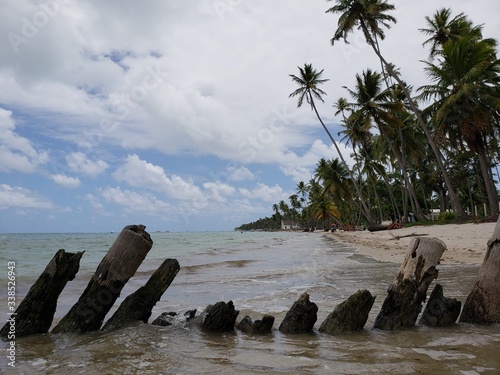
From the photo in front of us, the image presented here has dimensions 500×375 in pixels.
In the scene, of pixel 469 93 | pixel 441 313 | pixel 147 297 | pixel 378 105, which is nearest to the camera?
pixel 441 313

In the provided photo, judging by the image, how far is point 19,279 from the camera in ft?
38.9

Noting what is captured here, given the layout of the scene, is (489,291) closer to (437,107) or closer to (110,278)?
(110,278)

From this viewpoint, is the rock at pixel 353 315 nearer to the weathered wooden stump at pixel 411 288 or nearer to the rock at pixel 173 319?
the weathered wooden stump at pixel 411 288

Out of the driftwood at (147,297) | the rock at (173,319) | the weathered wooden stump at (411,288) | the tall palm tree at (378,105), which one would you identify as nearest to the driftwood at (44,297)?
the driftwood at (147,297)

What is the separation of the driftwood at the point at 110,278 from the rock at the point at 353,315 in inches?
89.2

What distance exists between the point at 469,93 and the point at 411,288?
22.1 metres

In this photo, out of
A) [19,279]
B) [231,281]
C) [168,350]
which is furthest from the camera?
[19,279]

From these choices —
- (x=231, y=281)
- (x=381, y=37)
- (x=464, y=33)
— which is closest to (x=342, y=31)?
(x=381, y=37)

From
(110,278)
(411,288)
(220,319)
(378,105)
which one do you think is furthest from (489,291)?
(378,105)

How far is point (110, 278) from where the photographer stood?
173 inches

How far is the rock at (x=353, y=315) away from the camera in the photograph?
4324mm

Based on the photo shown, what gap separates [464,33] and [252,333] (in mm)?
33153

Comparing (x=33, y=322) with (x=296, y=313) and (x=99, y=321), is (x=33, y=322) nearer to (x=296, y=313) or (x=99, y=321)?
(x=99, y=321)

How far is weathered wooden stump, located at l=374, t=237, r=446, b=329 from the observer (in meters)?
4.45
